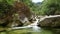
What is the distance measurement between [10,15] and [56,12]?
479 inches

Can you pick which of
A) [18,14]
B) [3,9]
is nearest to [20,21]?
[18,14]

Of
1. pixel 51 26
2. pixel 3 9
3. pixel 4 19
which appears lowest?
pixel 51 26

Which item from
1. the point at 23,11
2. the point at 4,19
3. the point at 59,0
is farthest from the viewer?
the point at 59,0

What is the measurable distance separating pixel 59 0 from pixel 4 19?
13346 millimetres

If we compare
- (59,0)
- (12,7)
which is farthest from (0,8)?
(59,0)

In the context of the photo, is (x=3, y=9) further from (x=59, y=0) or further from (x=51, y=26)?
(x=59, y=0)

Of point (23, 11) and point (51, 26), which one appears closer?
point (51, 26)

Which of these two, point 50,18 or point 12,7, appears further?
point 12,7

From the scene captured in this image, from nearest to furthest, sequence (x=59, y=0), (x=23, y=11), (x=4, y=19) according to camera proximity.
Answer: (x=4, y=19), (x=23, y=11), (x=59, y=0)

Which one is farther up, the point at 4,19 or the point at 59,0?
the point at 59,0

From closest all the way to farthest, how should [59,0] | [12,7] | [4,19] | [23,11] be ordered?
[4,19], [12,7], [23,11], [59,0]

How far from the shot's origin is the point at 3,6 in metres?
19.0

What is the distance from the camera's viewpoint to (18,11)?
21.2 metres

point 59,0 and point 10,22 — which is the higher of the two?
point 59,0
